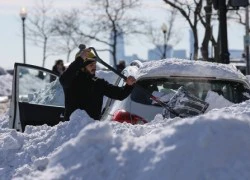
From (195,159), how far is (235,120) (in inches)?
20.6

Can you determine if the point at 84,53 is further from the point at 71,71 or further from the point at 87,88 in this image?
the point at 87,88

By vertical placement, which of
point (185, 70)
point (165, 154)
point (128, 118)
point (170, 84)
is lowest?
point (128, 118)

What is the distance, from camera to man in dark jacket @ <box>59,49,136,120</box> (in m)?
8.58

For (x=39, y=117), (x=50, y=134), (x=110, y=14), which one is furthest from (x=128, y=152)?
(x=110, y=14)

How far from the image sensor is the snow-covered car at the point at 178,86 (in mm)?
8750

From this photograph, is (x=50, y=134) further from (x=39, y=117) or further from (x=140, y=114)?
(x=39, y=117)

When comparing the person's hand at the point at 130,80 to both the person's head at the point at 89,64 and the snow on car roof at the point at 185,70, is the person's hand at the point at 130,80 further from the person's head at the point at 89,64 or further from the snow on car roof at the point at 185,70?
the person's head at the point at 89,64

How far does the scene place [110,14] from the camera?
4122 centimetres

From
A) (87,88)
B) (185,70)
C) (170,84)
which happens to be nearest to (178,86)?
(170,84)

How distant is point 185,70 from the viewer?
8.94 meters

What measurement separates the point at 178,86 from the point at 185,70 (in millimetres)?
197

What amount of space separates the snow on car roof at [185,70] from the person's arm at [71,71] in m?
0.72

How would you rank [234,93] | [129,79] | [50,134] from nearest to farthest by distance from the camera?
[50,134], [129,79], [234,93]

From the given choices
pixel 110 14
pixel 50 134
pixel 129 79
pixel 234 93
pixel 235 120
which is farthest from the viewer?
pixel 110 14
